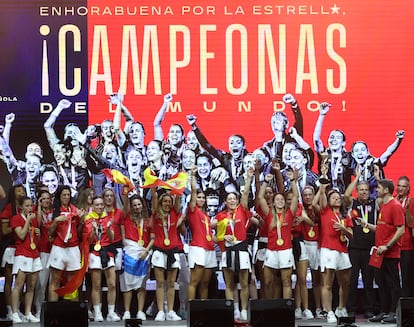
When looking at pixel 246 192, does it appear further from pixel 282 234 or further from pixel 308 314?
pixel 308 314

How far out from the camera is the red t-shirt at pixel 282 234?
955cm

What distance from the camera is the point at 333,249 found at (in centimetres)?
955

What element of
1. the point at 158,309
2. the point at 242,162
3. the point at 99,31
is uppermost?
the point at 99,31

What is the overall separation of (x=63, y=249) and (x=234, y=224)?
1850 mm

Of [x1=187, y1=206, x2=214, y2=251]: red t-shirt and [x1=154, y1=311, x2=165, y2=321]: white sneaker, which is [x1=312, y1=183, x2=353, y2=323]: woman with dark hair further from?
[x1=154, y1=311, x2=165, y2=321]: white sneaker

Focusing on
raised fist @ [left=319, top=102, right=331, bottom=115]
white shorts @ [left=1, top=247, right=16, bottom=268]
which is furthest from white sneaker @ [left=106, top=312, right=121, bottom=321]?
raised fist @ [left=319, top=102, right=331, bottom=115]

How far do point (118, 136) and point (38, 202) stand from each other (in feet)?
3.80

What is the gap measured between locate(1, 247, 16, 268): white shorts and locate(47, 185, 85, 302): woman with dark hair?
0.43 metres

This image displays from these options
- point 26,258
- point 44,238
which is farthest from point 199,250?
point 26,258

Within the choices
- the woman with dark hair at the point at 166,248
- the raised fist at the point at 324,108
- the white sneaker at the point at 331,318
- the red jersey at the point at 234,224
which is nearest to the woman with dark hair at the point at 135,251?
the woman with dark hair at the point at 166,248

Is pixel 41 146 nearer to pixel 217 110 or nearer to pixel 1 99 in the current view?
pixel 1 99

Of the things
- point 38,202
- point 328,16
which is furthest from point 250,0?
point 38,202

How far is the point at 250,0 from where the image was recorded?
1030 centimetres

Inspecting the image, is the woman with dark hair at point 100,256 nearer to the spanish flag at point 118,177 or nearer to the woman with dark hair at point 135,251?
the woman with dark hair at point 135,251
